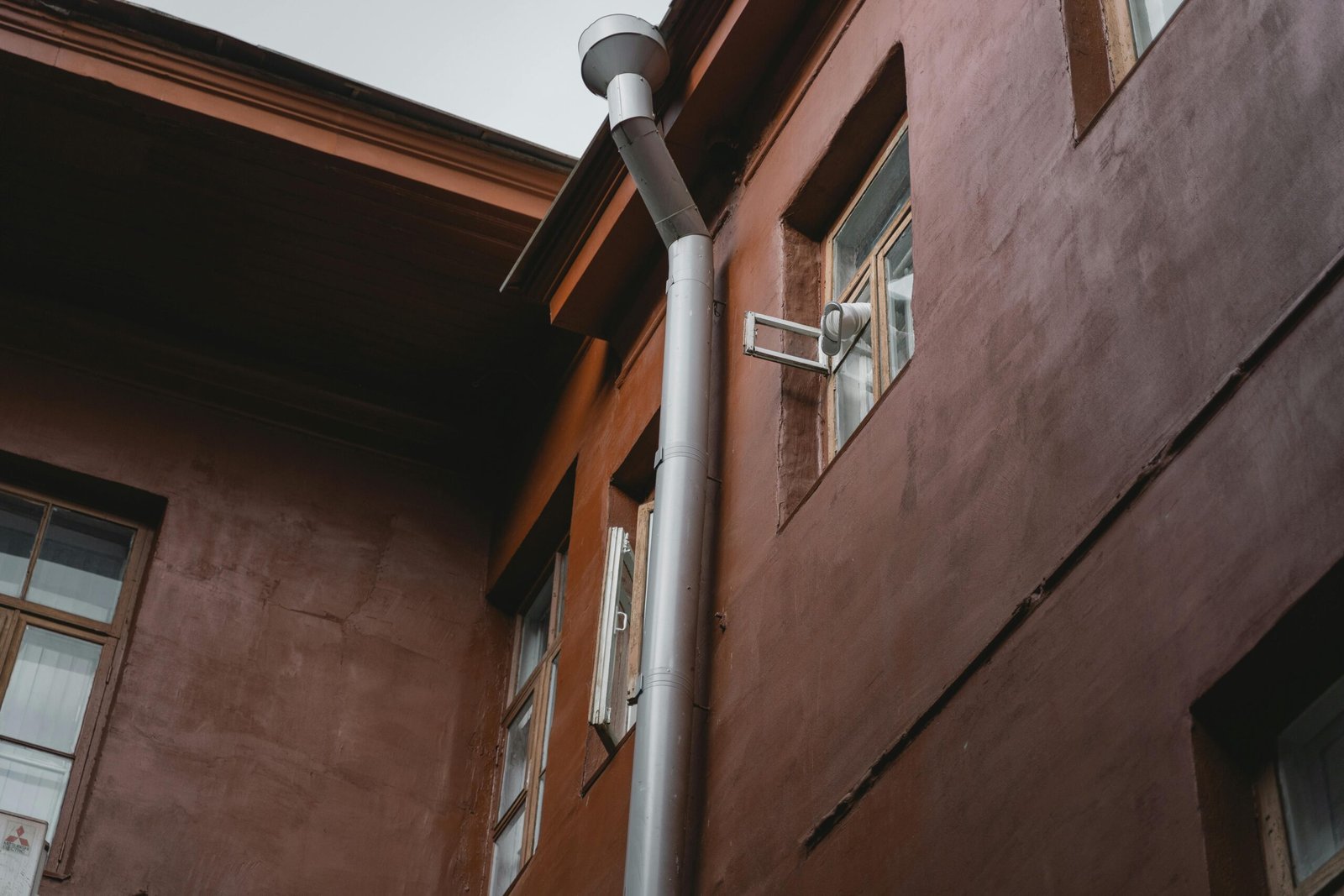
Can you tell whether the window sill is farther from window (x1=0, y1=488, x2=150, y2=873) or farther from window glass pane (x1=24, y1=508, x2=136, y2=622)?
window glass pane (x1=24, y1=508, x2=136, y2=622)

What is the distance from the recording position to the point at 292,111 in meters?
9.23

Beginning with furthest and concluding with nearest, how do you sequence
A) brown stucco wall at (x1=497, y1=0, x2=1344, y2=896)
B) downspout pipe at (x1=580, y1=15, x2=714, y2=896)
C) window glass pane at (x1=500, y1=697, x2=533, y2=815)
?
1. window glass pane at (x1=500, y1=697, x2=533, y2=815)
2. downspout pipe at (x1=580, y1=15, x2=714, y2=896)
3. brown stucco wall at (x1=497, y1=0, x2=1344, y2=896)

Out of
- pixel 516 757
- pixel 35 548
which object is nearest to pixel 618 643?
pixel 516 757

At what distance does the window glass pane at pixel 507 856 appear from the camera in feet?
28.6

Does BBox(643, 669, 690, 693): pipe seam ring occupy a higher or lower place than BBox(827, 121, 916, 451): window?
lower

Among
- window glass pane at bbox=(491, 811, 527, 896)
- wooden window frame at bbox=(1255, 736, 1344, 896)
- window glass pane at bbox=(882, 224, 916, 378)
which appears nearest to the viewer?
wooden window frame at bbox=(1255, 736, 1344, 896)

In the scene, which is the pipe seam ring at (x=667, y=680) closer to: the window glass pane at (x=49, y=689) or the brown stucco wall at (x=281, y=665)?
the brown stucco wall at (x=281, y=665)

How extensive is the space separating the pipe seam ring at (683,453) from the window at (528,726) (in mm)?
1901

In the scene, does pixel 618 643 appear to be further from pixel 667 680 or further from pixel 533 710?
pixel 533 710

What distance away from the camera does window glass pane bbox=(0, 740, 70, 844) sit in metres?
8.52

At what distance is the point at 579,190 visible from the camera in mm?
8711

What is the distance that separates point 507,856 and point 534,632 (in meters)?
1.38

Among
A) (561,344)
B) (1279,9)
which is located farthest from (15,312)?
(1279,9)

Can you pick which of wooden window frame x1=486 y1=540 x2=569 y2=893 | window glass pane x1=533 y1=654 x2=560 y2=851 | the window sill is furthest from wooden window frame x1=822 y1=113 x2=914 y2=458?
wooden window frame x1=486 y1=540 x2=569 y2=893
